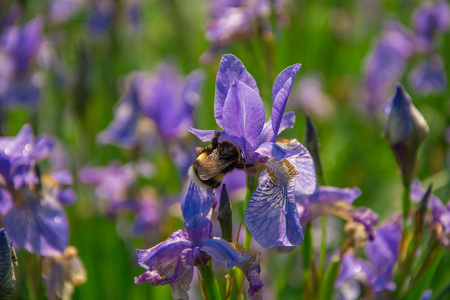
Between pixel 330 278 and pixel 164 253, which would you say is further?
pixel 330 278

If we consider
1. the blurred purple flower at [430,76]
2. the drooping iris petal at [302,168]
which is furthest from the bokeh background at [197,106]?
the drooping iris petal at [302,168]

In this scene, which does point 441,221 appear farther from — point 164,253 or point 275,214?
point 164,253

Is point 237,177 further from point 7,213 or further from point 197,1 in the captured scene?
point 197,1

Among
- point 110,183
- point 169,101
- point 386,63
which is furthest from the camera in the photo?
point 386,63

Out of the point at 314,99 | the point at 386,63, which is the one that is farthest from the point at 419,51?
the point at 314,99

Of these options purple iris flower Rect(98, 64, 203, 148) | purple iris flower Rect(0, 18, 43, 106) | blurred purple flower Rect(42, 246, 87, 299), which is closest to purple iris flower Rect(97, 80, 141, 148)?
purple iris flower Rect(98, 64, 203, 148)

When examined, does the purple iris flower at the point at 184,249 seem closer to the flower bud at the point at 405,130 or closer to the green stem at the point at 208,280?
the green stem at the point at 208,280
